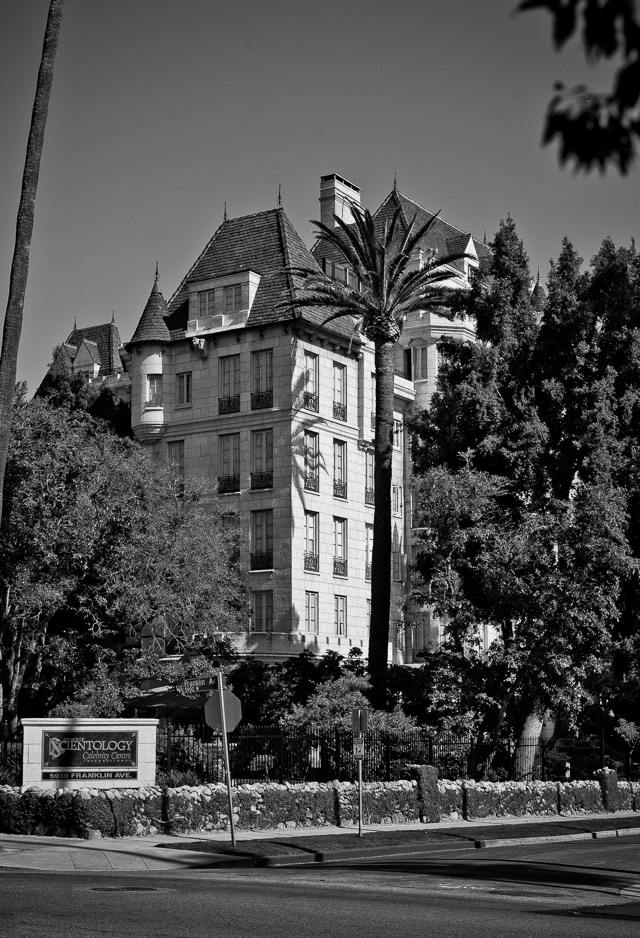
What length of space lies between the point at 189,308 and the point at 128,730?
2989cm

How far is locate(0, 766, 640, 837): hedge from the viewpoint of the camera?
79.9 feet

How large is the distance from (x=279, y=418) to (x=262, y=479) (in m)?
2.56

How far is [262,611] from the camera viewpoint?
48.8 metres

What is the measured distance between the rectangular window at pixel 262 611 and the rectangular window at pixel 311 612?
4.74 feet

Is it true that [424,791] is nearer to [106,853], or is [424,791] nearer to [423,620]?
[106,853]

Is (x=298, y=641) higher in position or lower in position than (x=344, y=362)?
lower

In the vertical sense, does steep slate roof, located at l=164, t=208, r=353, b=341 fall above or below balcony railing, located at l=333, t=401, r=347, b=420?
above

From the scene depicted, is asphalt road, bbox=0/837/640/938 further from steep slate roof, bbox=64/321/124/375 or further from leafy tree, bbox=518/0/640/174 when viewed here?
steep slate roof, bbox=64/321/124/375

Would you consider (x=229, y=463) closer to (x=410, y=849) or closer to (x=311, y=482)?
(x=311, y=482)

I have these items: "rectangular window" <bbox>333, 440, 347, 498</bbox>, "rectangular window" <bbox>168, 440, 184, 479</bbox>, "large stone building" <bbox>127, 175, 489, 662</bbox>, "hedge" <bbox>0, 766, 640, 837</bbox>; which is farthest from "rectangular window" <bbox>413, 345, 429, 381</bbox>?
"hedge" <bbox>0, 766, 640, 837</bbox>

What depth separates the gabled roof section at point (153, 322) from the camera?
53.2 m

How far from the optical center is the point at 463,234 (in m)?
62.9

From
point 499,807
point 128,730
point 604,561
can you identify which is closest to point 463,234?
point 604,561

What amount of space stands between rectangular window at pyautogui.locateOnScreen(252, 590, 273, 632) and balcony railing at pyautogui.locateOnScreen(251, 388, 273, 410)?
24.7 ft
